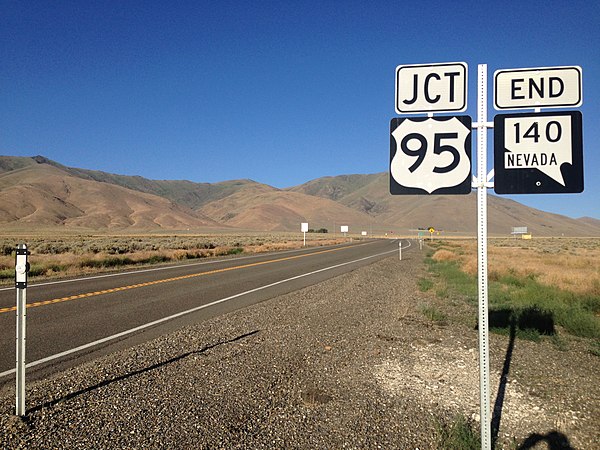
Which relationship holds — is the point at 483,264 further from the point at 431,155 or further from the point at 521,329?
the point at 521,329

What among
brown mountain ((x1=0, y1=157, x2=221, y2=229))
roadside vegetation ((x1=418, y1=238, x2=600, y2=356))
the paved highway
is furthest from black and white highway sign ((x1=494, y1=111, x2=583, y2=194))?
brown mountain ((x1=0, y1=157, x2=221, y2=229))

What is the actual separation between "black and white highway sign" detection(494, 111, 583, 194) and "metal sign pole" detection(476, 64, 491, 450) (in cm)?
10

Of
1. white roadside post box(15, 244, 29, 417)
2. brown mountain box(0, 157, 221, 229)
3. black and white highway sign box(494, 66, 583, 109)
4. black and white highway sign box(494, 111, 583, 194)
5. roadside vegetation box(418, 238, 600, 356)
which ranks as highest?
brown mountain box(0, 157, 221, 229)

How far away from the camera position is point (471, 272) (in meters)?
18.3

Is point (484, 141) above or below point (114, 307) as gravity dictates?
above

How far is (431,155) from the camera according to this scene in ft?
10.2

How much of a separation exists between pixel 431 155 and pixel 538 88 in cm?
88

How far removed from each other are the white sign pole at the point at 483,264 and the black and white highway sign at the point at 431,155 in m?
0.09

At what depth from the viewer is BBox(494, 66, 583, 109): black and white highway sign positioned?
2.94 m

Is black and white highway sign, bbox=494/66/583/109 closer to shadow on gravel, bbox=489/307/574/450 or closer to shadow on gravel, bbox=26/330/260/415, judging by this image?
shadow on gravel, bbox=489/307/574/450

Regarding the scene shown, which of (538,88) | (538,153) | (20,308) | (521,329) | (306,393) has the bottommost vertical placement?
(521,329)

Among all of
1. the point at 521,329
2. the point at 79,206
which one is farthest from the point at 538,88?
the point at 79,206

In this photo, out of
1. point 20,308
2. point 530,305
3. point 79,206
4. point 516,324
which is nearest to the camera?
point 20,308

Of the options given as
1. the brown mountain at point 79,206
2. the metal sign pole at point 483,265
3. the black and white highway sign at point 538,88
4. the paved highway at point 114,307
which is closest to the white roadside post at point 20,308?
the paved highway at point 114,307
